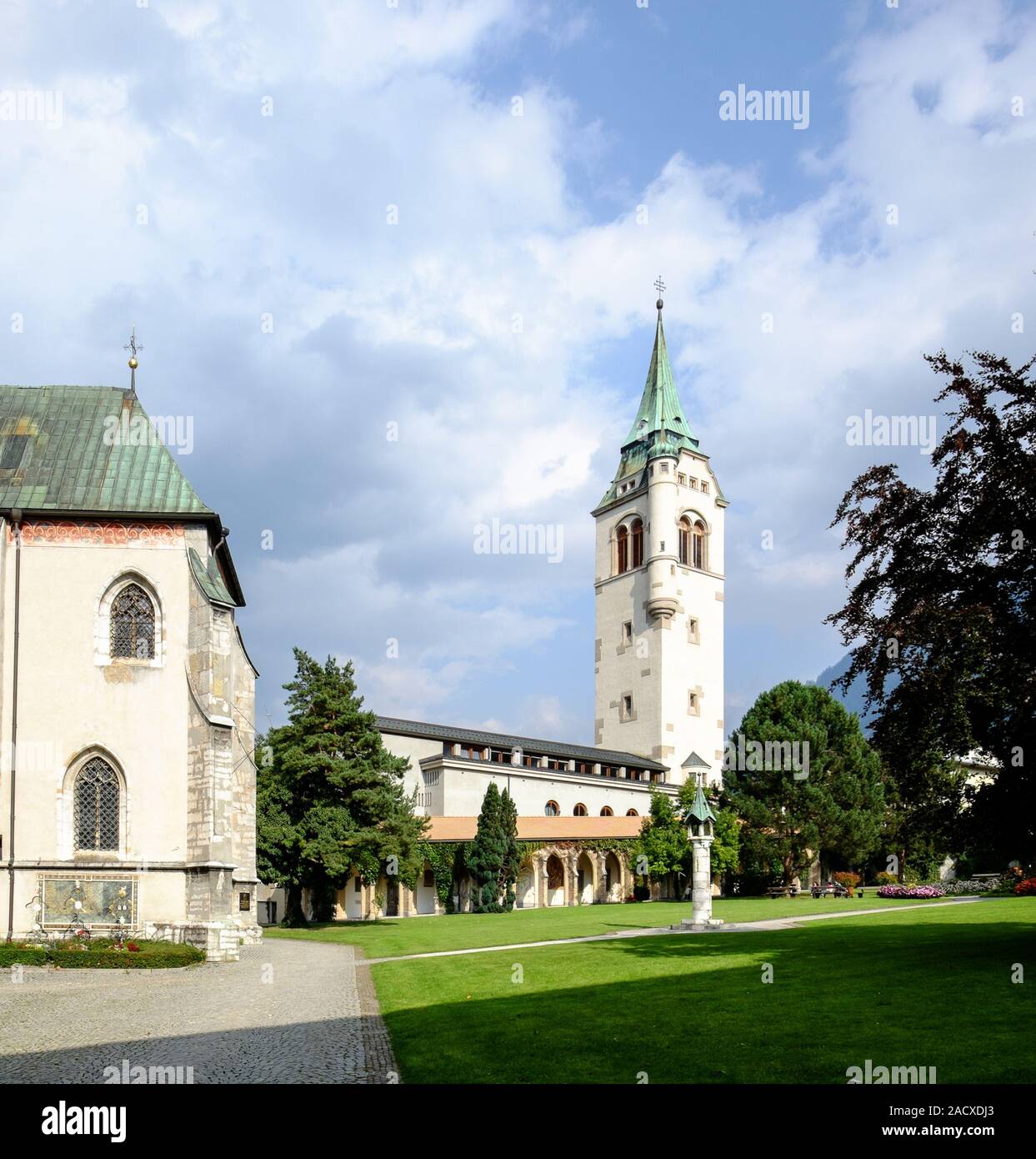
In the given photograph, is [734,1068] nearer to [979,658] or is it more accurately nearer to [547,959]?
[979,658]

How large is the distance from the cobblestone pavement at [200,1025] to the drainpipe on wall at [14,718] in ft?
11.7

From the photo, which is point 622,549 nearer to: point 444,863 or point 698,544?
point 698,544

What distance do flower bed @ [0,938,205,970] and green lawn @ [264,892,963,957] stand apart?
6098mm

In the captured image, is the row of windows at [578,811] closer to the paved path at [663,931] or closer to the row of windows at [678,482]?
the row of windows at [678,482]

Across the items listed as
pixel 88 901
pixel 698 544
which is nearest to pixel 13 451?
pixel 88 901

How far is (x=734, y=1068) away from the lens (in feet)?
35.4

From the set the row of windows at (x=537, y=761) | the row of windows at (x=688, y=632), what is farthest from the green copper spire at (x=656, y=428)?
the row of windows at (x=537, y=761)

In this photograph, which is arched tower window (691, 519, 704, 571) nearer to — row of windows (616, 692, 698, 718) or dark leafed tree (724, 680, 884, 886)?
row of windows (616, 692, 698, 718)

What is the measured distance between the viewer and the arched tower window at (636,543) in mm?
93125

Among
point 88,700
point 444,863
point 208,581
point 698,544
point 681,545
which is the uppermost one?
point 698,544

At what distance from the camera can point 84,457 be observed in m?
31.6

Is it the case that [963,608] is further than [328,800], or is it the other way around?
[328,800]

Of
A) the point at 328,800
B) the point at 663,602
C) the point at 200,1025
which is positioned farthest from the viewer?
the point at 663,602

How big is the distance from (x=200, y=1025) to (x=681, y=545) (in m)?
80.0
